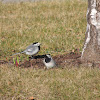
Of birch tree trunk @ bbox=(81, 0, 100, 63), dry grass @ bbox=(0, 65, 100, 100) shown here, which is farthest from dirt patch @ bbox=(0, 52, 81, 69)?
dry grass @ bbox=(0, 65, 100, 100)

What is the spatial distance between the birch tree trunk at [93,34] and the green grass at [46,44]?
71 centimetres

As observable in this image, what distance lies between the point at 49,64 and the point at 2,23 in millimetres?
5288

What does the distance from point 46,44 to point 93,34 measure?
7.41 ft

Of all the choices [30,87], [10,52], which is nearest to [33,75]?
[30,87]

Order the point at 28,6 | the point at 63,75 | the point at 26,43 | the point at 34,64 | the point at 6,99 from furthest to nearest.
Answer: the point at 28,6
the point at 26,43
the point at 34,64
the point at 63,75
the point at 6,99

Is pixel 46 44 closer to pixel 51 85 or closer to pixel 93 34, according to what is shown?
pixel 93 34

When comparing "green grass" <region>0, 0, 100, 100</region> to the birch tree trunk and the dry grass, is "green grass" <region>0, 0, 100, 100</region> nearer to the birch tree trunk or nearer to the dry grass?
the dry grass

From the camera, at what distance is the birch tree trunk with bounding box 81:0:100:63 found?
6.03 metres

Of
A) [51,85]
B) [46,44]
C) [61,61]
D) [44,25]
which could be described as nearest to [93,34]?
[61,61]

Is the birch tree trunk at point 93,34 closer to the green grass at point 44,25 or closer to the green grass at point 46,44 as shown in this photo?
the green grass at point 46,44

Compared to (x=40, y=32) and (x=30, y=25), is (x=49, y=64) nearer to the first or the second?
(x=40, y=32)

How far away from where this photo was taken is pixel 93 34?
20.1ft

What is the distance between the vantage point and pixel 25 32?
368 inches

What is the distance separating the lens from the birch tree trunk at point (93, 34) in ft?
19.8
